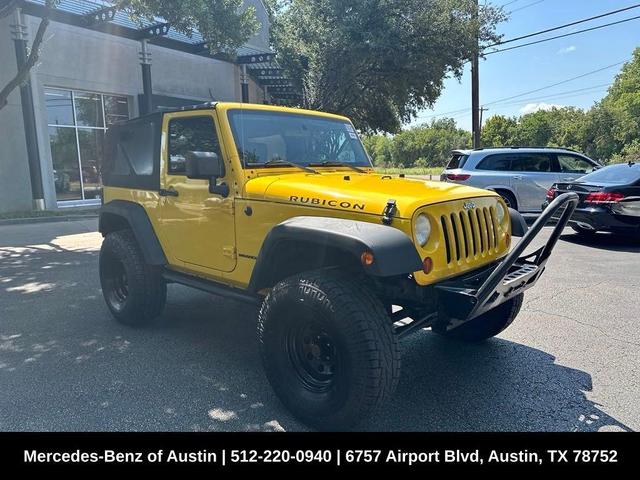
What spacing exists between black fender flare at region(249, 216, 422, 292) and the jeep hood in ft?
0.45

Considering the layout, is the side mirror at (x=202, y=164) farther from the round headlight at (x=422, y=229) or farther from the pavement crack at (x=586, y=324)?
the pavement crack at (x=586, y=324)

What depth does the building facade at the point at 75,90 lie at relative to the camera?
13.2m

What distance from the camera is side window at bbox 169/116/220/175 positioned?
3.58 meters

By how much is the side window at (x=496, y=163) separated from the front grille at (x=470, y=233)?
8398mm

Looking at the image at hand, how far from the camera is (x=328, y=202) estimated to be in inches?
114

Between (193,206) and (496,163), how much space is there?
913 centimetres

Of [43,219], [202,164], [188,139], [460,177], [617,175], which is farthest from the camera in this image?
[43,219]

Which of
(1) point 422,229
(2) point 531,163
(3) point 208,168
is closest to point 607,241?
(2) point 531,163

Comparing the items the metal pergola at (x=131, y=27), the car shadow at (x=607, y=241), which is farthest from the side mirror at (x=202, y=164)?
the metal pergola at (x=131, y=27)

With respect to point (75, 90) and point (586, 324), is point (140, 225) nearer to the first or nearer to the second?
point (586, 324)

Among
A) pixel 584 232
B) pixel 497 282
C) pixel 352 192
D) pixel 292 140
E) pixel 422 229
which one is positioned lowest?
pixel 584 232

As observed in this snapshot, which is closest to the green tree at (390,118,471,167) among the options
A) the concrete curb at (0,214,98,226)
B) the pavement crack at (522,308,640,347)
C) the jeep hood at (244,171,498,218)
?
the concrete curb at (0,214,98,226)
